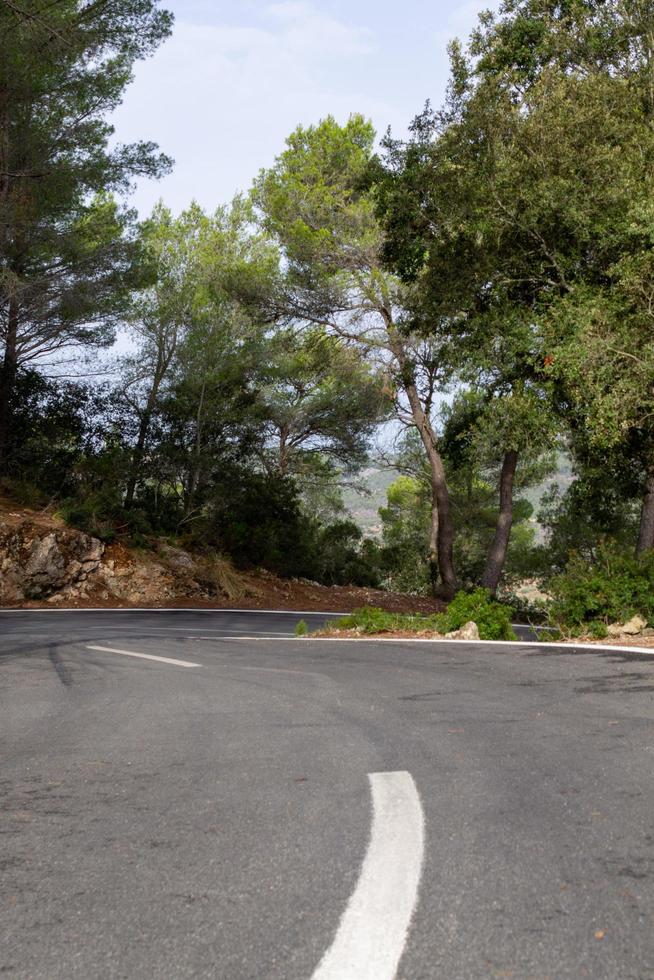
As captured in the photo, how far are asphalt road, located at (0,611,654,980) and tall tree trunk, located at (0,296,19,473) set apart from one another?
18709 millimetres

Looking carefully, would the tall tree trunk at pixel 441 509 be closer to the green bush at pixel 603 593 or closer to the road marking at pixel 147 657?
the green bush at pixel 603 593

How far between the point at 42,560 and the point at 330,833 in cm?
1950

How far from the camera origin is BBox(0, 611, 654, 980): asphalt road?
234 centimetres

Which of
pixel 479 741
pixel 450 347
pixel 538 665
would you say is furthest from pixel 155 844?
pixel 450 347

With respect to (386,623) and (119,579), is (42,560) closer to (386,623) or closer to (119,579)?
(119,579)

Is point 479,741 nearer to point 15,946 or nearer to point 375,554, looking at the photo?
point 15,946

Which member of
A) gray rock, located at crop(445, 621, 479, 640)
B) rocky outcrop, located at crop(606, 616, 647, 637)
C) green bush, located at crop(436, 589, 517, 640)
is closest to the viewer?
rocky outcrop, located at crop(606, 616, 647, 637)

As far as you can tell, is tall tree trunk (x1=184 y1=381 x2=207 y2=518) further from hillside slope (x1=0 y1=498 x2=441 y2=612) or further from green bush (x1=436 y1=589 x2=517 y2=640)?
green bush (x1=436 y1=589 x2=517 y2=640)

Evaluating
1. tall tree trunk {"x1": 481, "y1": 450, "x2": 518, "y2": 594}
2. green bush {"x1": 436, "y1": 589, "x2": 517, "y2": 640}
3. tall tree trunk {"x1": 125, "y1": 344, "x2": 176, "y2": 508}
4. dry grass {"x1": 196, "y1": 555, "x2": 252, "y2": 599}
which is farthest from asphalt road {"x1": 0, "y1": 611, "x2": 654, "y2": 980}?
tall tree trunk {"x1": 125, "y1": 344, "x2": 176, "y2": 508}

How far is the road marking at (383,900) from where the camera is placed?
2231 mm

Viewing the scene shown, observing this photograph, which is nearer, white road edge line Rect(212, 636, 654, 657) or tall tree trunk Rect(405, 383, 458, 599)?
white road edge line Rect(212, 636, 654, 657)

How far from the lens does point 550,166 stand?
14.6 m

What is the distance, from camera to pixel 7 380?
2442cm

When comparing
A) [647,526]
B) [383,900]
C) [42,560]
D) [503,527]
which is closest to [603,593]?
[647,526]
